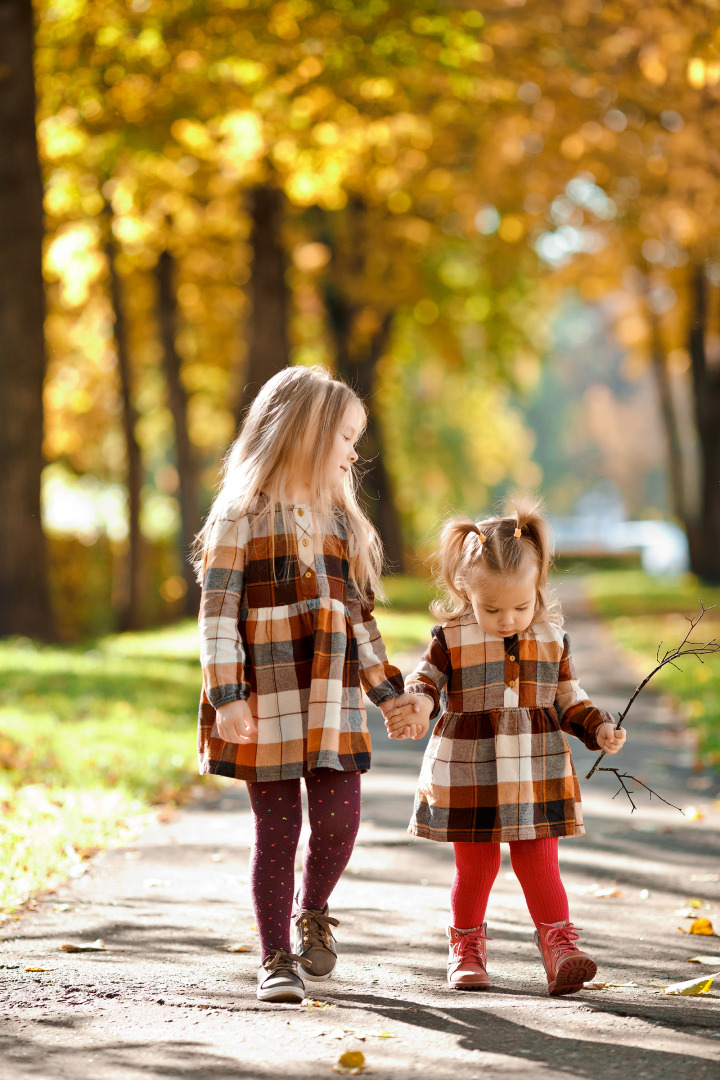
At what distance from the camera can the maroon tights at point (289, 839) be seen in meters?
3.48

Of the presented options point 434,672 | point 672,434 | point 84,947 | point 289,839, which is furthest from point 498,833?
point 672,434

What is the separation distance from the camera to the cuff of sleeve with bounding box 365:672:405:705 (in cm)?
359

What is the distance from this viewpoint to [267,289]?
54.2 ft

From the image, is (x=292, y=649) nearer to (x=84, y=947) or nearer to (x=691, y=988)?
(x=84, y=947)

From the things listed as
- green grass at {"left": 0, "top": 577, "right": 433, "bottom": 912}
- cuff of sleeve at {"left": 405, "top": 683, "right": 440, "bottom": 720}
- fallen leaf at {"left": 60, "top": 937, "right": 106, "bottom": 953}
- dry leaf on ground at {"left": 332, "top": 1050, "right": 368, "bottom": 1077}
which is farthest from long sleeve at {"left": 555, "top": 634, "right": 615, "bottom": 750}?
green grass at {"left": 0, "top": 577, "right": 433, "bottom": 912}

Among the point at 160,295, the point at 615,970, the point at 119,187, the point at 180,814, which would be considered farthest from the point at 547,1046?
the point at 160,295

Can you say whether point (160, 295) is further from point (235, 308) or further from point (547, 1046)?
point (547, 1046)

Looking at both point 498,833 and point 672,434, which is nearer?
point 498,833

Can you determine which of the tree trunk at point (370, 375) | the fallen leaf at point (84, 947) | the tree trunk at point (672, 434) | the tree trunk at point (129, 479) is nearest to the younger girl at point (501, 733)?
the fallen leaf at point (84, 947)

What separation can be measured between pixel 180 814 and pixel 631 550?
43.9 meters

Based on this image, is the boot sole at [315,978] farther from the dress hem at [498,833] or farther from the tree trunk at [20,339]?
the tree trunk at [20,339]

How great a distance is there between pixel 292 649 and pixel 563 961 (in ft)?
3.71

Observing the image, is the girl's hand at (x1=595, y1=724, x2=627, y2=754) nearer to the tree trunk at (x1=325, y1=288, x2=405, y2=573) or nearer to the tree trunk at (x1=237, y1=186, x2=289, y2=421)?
the tree trunk at (x1=237, y1=186, x2=289, y2=421)

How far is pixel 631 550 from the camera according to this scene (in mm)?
48531
